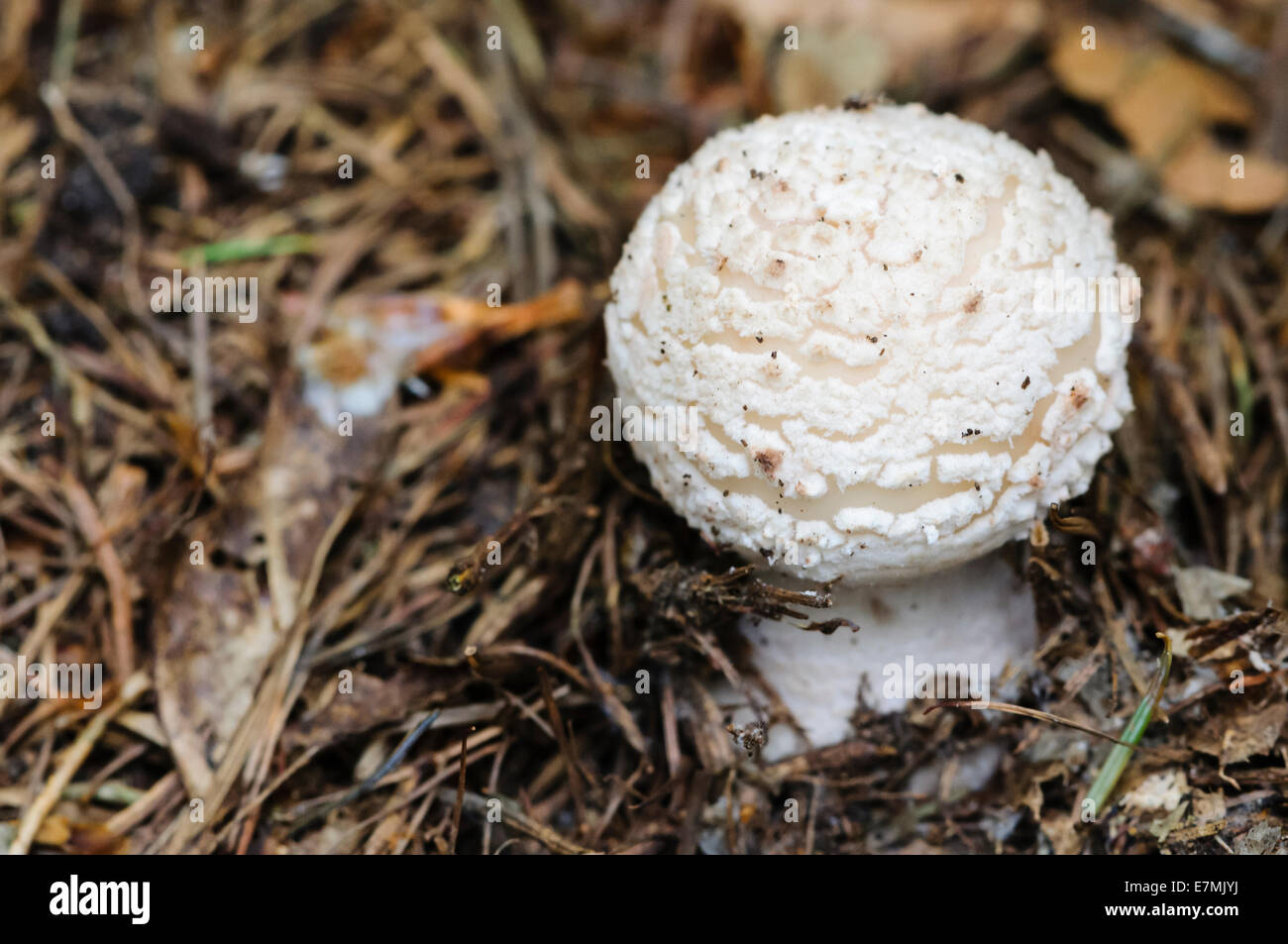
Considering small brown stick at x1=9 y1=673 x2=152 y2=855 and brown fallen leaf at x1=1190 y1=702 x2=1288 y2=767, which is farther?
small brown stick at x1=9 y1=673 x2=152 y2=855

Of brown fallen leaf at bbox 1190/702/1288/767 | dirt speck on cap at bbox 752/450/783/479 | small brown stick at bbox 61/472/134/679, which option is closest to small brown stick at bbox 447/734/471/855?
dirt speck on cap at bbox 752/450/783/479

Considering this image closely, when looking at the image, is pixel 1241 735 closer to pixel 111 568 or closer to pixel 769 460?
pixel 769 460

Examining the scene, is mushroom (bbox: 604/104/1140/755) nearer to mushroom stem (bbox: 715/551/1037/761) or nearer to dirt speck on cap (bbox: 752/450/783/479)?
dirt speck on cap (bbox: 752/450/783/479)

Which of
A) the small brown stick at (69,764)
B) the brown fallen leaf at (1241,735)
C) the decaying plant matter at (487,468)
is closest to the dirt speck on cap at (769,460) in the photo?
the decaying plant matter at (487,468)

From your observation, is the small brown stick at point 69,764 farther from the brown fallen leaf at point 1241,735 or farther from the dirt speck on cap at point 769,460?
the brown fallen leaf at point 1241,735
